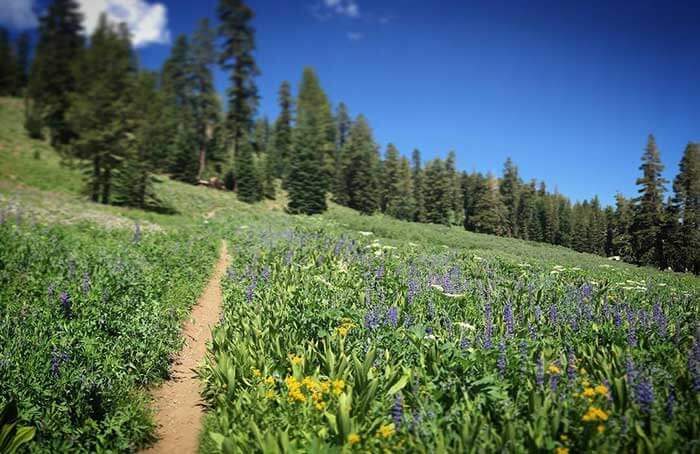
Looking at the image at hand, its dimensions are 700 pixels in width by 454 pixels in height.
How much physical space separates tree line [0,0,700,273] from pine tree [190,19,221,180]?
0.15m

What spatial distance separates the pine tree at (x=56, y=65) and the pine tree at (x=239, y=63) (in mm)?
15859

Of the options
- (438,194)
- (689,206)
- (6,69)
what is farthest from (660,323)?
(6,69)

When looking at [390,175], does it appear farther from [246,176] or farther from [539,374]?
[539,374]

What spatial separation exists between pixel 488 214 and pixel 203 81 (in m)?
55.0

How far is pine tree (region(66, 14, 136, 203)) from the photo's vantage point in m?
24.9

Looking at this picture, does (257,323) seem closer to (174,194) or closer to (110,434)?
(110,434)

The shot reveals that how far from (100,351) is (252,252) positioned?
8.06 metres

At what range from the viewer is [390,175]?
7025 cm

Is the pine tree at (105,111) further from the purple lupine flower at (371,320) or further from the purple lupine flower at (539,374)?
the purple lupine flower at (539,374)

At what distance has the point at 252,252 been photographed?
43.9 feet

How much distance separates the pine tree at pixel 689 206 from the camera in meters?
39.7

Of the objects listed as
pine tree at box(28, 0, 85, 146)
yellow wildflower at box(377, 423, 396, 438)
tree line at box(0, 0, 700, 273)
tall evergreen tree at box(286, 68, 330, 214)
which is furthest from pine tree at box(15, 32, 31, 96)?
yellow wildflower at box(377, 423, 396, 438)

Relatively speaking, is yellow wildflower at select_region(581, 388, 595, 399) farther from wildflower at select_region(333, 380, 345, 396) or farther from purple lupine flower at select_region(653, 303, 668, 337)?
purple lupine flower at select_region(653, 303, 668, 337)

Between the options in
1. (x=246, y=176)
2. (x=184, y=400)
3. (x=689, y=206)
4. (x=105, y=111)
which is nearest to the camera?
(x=184, y=400)
